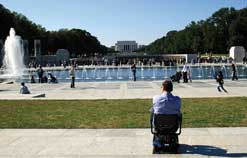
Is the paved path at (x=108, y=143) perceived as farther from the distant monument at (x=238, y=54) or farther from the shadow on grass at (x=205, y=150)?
the distant monument at (x=238, y=54)

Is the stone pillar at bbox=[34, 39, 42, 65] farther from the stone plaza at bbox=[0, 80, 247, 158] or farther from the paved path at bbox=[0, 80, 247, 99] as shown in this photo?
the stone plaza at bbox=[0, 80, 247, 158]

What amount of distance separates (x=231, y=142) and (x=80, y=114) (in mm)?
6363

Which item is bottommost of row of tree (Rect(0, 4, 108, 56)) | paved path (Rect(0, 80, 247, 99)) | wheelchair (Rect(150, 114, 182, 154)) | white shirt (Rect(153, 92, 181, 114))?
paved path (Rect(0, 80, 247, 99))

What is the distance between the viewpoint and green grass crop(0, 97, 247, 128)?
42.4 ft

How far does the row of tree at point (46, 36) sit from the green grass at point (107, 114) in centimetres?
8741

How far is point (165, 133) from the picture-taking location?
9.11m

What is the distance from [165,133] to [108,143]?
5.35ft

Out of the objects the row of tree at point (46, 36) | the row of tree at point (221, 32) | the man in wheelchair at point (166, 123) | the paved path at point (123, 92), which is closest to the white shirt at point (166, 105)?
the man in wheelchair at point (166, 123)

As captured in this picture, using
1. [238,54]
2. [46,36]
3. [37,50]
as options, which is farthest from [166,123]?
[46,36]

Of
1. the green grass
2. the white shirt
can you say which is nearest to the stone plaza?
the white shirt

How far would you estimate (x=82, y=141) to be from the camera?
10508mm

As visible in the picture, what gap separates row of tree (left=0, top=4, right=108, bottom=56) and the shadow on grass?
9606 centimetres

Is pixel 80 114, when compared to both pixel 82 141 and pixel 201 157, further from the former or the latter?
pixel 201 157

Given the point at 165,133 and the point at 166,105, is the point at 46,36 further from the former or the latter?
the point at 165,133
